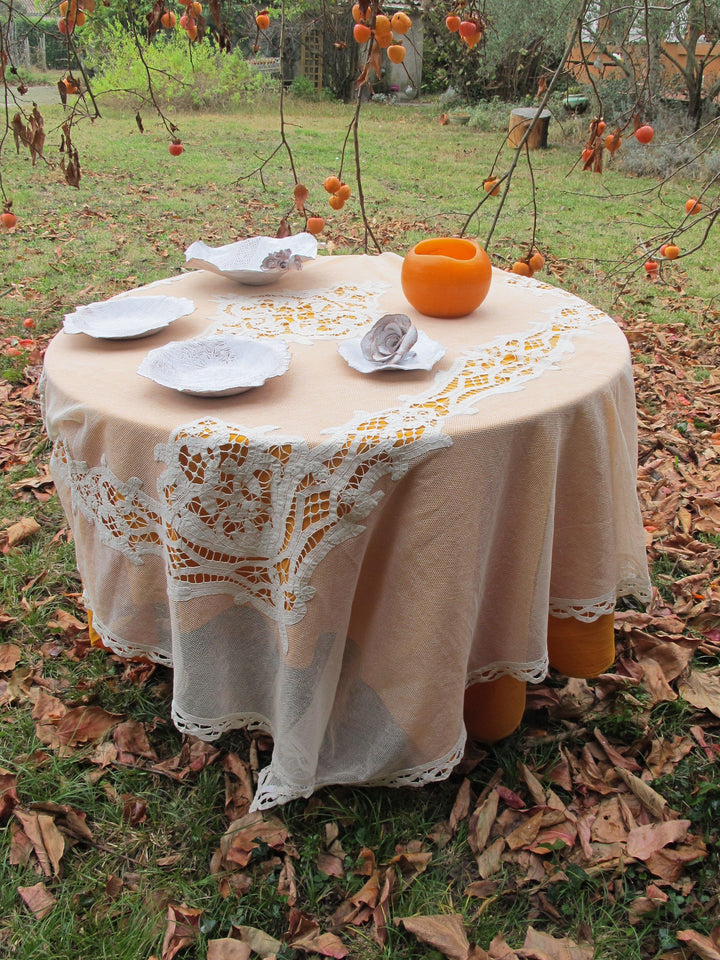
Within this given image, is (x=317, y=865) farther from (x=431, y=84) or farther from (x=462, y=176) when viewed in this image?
(x=431, y=84)

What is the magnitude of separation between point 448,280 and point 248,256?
761mm

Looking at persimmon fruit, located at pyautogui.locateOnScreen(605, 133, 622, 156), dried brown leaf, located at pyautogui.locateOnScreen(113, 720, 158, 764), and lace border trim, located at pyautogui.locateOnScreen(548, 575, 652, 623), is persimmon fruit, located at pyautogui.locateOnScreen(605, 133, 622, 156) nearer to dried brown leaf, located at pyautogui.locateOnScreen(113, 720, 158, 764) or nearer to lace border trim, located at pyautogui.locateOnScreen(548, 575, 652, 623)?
lace border trim, located at pyautogui.locateOnScreen(548, 575, 652, 623)

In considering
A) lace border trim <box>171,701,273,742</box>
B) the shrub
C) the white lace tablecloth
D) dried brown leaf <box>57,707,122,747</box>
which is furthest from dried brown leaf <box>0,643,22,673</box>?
the shrub

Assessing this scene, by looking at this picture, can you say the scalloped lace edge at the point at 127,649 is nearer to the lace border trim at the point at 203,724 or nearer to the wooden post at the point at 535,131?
the lace border trim at the point at 203,724

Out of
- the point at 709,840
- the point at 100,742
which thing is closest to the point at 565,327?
the point at 709,840

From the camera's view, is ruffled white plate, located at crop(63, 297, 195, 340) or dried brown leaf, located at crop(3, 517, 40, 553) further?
dried brown leaf, located at crop(3, 517, 40, 553)

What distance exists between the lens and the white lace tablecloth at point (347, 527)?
1274mm

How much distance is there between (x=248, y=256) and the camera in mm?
2211

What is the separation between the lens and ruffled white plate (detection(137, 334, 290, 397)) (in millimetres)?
1395

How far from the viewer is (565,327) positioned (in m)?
1.78

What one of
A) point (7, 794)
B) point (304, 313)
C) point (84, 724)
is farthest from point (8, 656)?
point (304, 313)

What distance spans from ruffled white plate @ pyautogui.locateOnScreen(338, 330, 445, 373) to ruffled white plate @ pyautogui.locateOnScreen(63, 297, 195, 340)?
503mm

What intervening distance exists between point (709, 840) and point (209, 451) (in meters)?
1.46

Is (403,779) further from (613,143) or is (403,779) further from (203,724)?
(613,143)
